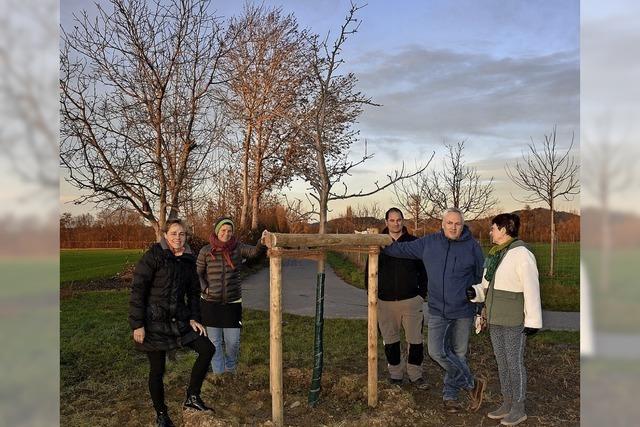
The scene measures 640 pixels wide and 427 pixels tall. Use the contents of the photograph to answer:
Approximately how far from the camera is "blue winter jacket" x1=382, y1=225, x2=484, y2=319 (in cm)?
478

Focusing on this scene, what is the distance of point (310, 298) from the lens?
36.3 feet

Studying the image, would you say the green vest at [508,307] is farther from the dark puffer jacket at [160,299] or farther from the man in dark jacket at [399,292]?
the dark puffer jacket at [160,299]

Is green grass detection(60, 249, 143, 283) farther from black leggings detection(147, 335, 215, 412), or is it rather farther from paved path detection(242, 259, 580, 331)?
black leggings detection(147, 335, 215, 412)

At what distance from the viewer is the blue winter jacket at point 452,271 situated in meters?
4.78

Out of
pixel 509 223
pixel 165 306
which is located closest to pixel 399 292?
pixel 509 223

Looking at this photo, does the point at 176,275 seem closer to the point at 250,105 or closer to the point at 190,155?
the point at 190,155

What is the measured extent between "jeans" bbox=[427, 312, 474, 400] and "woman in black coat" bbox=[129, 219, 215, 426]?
1.89 m

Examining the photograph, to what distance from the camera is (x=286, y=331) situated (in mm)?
8500

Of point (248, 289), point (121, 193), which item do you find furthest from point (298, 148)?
point (248, 289)

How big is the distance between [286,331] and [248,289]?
2.71m

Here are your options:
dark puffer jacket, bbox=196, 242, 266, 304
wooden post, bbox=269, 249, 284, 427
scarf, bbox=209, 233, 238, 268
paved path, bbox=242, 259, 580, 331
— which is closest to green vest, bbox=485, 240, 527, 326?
wooden post, bbox=269, 249, 284, 427
